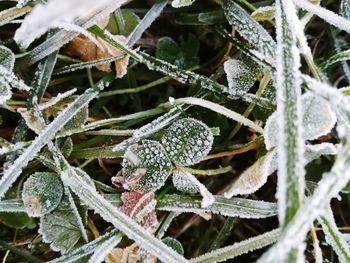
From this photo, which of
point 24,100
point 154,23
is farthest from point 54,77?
point 154,23

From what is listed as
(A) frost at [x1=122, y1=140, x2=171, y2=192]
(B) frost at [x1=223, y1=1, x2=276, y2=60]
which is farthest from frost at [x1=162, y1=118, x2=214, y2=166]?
(B) frost at [x1=223, y1=1, x2=276, y2=60]

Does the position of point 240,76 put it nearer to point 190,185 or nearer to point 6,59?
point 190,185

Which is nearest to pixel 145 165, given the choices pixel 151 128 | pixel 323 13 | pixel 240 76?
pixel 151 128

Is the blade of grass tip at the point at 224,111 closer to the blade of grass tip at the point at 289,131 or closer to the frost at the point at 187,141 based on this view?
the frost at the point at 187,141

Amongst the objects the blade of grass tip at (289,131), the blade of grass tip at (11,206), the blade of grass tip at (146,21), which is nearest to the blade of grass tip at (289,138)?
the blade of grass tip at (289,131)

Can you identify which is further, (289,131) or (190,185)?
(190,185)

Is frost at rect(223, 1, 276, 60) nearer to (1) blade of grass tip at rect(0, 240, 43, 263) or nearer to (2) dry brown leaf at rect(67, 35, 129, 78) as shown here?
(2) dry brown leaf at rect(67, 35, 129, 78)
